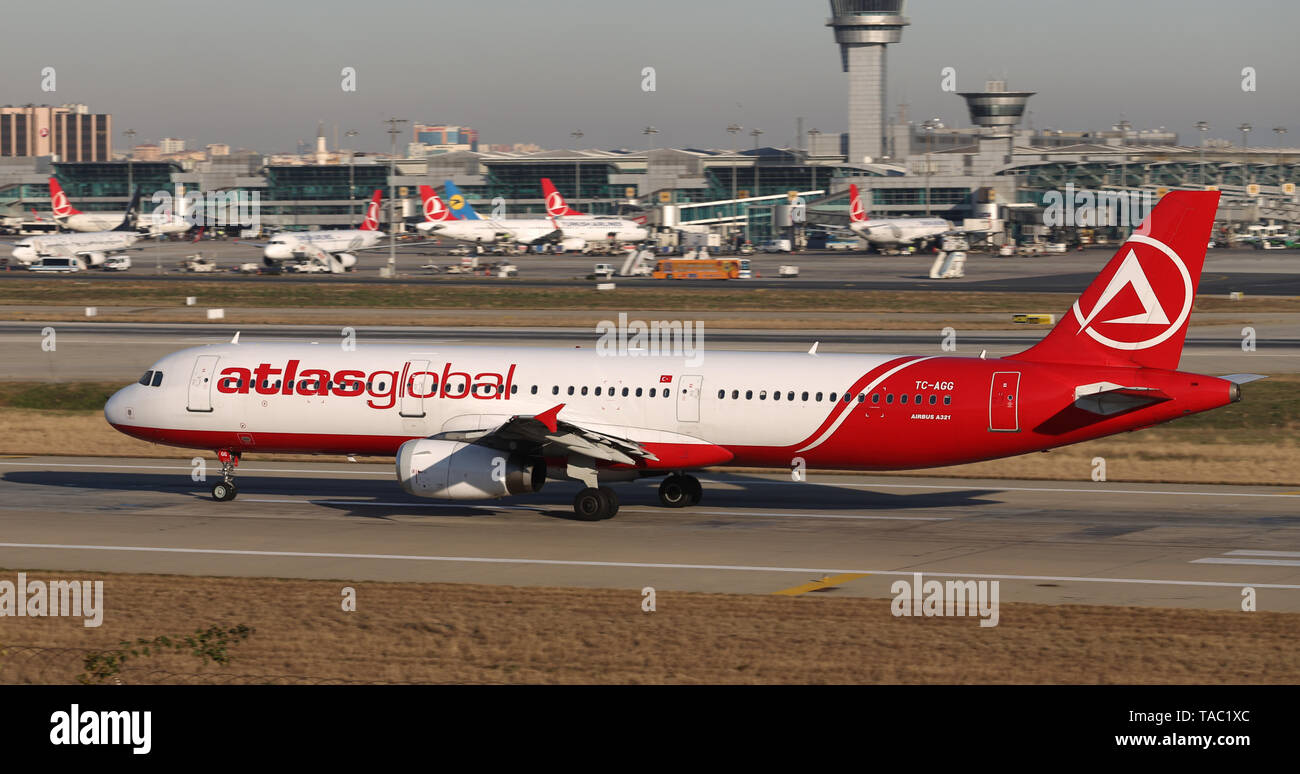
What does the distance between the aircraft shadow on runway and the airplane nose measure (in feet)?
7.55

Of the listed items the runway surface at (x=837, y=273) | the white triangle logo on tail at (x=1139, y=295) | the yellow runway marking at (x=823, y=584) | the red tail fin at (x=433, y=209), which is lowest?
the yellow runway marking at (x=823, y=584)

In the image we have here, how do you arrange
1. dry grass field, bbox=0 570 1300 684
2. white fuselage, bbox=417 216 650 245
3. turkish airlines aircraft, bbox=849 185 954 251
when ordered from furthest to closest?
white fuselage, bbox=417 216 650 245
turkish airlines aircraft, bbox=849 185 954 251
dry grass field, bbox=0 570 1300 684

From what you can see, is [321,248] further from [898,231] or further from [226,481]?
[226,481]

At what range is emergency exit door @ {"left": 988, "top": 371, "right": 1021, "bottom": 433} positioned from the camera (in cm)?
3281

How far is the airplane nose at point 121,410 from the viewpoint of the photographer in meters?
38.4

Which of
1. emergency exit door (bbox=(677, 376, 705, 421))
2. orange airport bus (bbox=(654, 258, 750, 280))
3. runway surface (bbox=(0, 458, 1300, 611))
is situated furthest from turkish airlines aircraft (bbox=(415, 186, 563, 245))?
emergency exit door (bbox=(677, 376, 705, 421))

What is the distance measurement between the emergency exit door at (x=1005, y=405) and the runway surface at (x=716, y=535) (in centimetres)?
250

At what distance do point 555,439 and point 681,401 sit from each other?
11.1ft

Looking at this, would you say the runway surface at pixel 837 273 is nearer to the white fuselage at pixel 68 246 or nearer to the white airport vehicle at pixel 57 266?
the white airport vehicle at pixel 57 266

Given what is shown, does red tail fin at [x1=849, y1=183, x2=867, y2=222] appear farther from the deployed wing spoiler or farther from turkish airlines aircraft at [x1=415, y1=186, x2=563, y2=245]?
the deployed wing spoiler

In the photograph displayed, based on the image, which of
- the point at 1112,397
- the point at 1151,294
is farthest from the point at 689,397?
the point at 1151,294

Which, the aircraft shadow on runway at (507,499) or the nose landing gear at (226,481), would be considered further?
the nose landing gear at (226,481)

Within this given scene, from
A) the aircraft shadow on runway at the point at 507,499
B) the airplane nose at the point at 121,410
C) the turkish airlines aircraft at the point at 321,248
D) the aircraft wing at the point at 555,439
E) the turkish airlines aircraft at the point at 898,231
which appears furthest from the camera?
the turkish airlines aircraft at the point at 898,231

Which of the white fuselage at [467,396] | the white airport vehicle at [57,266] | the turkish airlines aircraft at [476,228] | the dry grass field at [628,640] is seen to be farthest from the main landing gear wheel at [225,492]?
the turkish airlines aircraft at [476,228]
